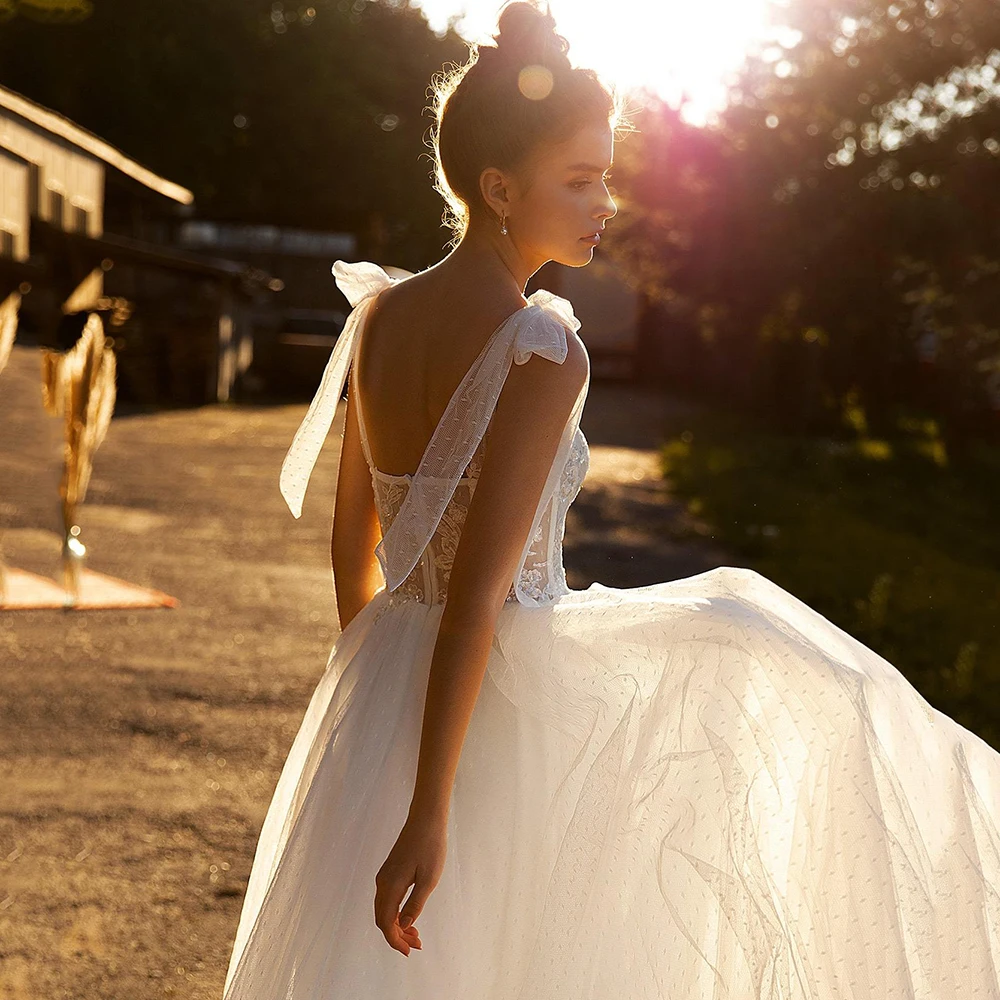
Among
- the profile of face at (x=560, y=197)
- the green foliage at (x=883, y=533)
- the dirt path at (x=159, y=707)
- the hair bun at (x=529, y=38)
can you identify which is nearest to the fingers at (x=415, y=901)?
the profile of face at (x=560, y=197)

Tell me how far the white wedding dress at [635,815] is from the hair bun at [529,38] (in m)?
0.38

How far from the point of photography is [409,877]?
69.8 inches

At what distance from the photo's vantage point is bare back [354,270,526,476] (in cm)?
193

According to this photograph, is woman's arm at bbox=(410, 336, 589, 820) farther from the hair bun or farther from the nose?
the hair bun

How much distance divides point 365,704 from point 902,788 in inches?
32.8

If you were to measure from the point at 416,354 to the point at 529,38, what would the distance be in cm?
48

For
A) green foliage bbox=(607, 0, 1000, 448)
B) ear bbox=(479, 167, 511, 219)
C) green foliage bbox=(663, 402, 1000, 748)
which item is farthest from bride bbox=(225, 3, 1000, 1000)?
green foliage bbox=(607, 0, 1000, 448)

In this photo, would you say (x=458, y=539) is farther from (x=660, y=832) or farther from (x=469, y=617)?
(x=660, y=832)

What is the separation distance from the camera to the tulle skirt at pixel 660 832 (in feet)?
6.32

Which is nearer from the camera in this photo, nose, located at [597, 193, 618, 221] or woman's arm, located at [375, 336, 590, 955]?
woman's arm, located at [375, 336, 590, 955]

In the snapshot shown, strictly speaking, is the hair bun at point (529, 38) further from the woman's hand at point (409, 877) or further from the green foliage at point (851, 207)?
the green foliage at point (851, 207)

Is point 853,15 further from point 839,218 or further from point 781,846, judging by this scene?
point 781,846

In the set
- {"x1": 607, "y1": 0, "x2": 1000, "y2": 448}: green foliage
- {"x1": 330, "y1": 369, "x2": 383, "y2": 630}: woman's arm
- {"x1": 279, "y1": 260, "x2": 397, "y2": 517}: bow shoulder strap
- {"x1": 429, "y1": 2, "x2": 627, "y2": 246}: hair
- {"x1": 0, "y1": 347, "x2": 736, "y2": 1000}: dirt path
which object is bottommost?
{"x1": 0, "y1": 347, "x2": 736, "y2": 1000}: dirt path

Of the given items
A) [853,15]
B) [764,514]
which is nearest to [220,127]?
[853,15]
